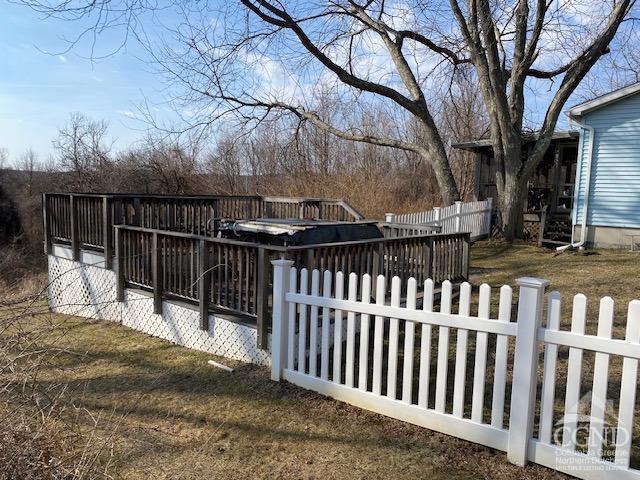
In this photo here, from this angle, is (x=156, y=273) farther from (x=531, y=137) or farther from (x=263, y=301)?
(x=531, y=137)

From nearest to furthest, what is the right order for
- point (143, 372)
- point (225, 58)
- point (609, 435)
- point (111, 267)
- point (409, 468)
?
point (409, 468) < point (609, 435) < point (143, 372) < point (111, 267) < point (225, 58)

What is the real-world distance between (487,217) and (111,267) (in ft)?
40.8

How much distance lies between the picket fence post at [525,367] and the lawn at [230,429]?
0.17 metres

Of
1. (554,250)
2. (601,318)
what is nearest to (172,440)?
(601,318)

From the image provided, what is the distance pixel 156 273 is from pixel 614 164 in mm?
11980

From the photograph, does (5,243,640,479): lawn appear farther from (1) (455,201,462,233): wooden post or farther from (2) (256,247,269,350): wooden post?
(1) (455,201,462,233): wooden post

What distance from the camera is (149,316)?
6402mm

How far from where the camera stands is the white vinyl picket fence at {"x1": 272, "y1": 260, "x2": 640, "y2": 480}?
2.60m

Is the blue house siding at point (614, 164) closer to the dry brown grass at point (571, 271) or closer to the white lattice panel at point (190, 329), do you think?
the dry brown grass at point (571, 271)

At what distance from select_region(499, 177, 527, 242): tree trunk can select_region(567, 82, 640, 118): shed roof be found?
2415 mm

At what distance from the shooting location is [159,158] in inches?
845

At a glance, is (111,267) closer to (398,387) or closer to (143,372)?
(143,372)

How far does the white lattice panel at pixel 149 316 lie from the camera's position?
5011mm

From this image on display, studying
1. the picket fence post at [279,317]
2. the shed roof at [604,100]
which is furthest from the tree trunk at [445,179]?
the picket fence post at [279,317]
